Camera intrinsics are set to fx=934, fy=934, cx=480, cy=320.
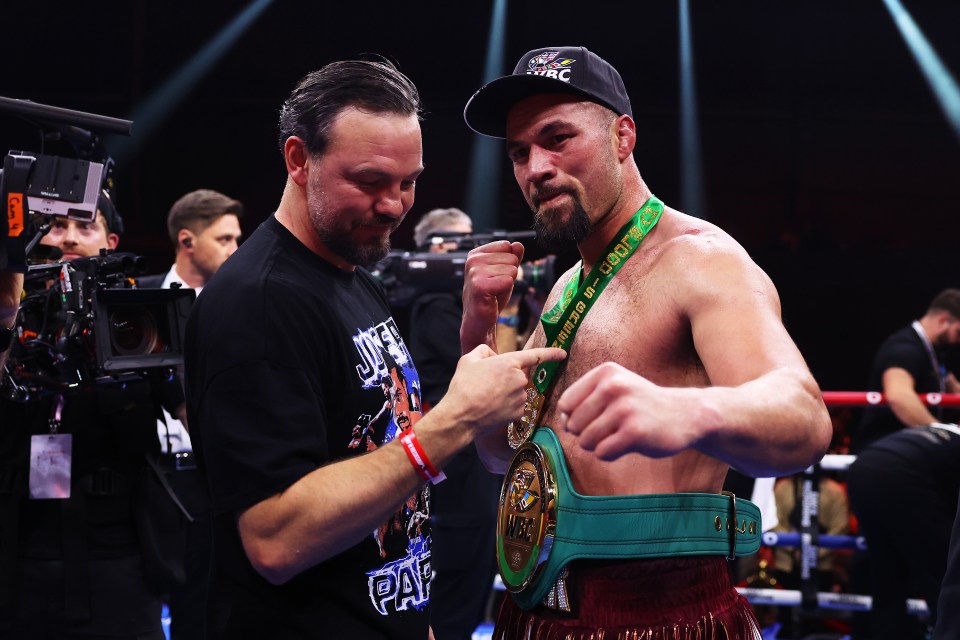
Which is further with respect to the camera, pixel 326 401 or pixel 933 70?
pixel 933 70

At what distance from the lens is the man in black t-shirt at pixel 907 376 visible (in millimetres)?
3953

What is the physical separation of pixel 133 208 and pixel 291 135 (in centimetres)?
599

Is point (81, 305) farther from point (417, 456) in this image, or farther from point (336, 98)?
point (417, 456)

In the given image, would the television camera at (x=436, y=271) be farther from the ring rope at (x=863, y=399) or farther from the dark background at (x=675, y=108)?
the dark background at (x=675, y=108)

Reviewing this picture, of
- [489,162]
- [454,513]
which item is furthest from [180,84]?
[454,513]

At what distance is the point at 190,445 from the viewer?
2.90 metres

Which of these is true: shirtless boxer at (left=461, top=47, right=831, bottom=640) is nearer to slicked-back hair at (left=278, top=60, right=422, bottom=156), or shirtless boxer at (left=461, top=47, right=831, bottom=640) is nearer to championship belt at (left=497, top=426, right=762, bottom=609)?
championship belt at (left=497, top=426, right=762, bottom=609)

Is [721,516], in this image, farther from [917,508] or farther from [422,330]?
[422,330]

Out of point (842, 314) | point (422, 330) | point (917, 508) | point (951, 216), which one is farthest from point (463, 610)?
point (951, 216)

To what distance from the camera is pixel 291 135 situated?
147 cm

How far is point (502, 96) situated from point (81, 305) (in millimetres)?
1217

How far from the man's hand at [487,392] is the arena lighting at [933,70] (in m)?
6.97

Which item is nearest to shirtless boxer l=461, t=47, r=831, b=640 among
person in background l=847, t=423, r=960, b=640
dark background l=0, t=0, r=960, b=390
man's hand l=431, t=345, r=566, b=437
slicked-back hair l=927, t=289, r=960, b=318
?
man's hand l=431, t=345, r=566, b=437

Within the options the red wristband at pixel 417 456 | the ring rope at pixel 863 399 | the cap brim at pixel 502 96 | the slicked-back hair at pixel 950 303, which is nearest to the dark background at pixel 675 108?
the slicked-back hair at pixel 950 303
